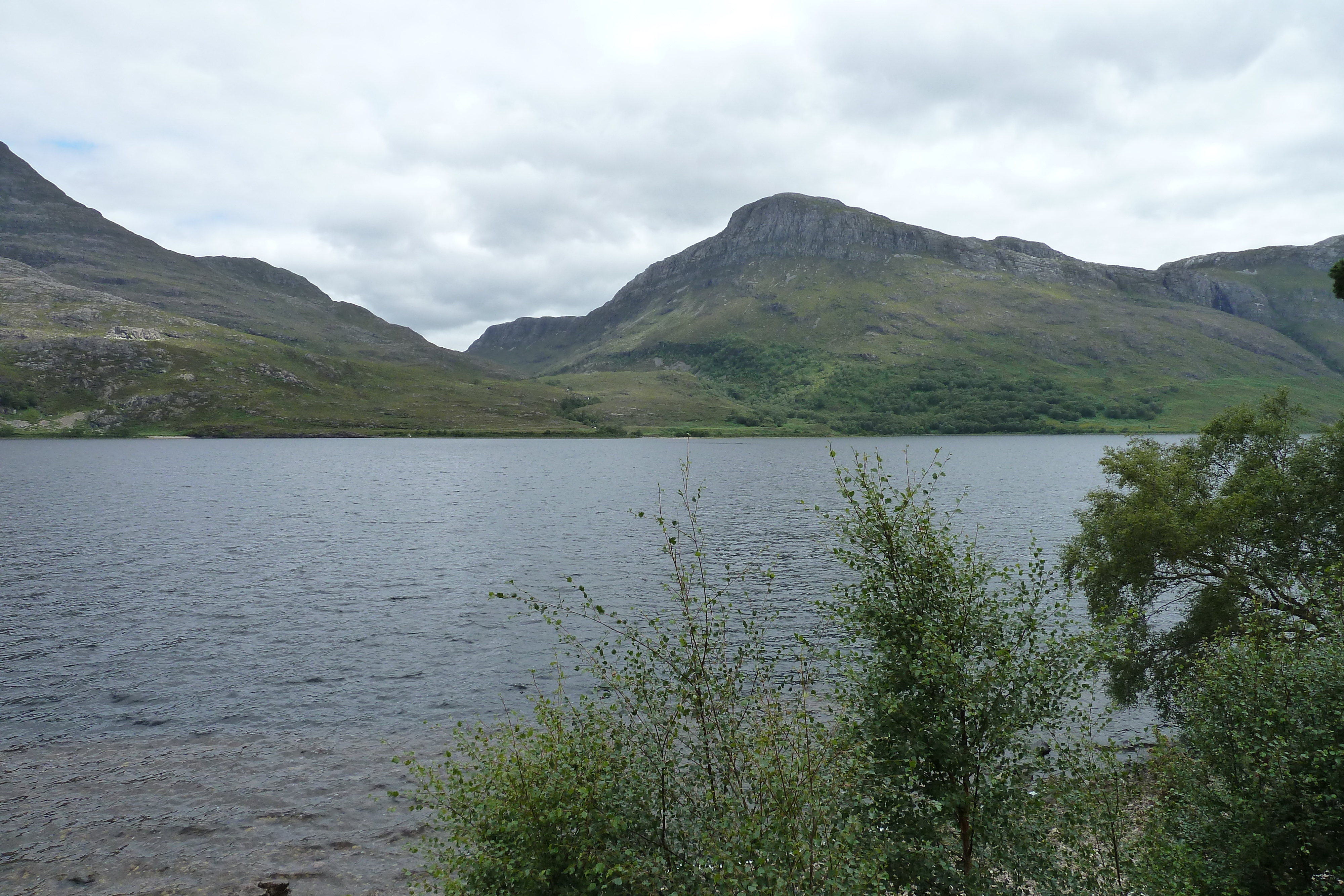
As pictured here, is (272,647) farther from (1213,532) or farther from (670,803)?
(1213,532)

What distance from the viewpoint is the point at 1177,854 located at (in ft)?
60.6

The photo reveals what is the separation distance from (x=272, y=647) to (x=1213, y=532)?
5778cm

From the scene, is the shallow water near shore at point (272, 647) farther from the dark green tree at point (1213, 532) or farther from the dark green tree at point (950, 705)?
the dark green tree at point (1213, 532)

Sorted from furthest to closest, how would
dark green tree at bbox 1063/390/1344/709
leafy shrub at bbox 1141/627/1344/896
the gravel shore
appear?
dark green tree at bbox 1063/390/1344/709, the gravel shore, leafy shrub at bbox 1141/627/1344/896

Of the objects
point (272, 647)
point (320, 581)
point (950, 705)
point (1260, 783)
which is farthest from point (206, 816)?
point (320, 581)

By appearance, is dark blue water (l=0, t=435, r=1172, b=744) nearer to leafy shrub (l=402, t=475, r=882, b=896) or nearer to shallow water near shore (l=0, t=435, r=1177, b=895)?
shallow water near shore (l=0, t=435, r=1177, b=895)

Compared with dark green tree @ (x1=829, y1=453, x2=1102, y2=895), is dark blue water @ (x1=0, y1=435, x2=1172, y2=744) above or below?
below

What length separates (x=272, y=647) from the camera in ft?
159

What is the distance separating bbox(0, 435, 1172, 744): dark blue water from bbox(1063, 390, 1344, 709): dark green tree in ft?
31.4

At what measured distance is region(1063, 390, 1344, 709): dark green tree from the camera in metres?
33.3

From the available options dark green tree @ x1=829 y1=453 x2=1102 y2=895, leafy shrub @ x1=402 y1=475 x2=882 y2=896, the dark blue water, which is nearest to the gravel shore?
the dark blue water

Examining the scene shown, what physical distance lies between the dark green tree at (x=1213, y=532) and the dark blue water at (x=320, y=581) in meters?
9.58

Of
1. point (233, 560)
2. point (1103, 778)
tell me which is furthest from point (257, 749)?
point (233, 560)

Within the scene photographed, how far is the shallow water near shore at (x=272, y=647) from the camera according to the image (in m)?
26.4
